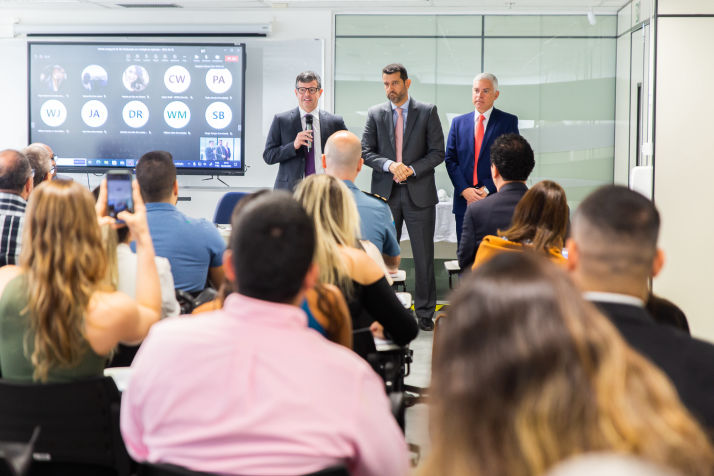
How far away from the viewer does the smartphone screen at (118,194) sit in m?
2.52

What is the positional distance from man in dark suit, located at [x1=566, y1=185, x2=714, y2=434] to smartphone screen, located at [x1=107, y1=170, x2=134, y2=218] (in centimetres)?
147

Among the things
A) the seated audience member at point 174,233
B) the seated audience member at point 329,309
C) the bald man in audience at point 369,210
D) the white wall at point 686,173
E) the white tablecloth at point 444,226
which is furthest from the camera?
the white tablecloth at point 444,226

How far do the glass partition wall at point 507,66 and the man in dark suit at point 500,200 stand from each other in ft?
13.0

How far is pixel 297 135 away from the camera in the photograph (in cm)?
605

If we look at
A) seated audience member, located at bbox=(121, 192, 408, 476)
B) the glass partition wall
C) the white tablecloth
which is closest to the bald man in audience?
seated audience member, located at bbox=(121, 192, 408, 476)

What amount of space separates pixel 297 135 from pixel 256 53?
7.36ft

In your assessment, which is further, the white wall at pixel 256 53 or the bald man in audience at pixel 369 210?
the white wall at pixel 256 53

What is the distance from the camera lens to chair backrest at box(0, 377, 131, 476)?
192 centimetres

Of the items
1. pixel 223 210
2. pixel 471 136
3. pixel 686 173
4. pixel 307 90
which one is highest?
pixel 307 90

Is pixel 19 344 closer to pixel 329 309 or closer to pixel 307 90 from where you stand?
pixel 329 309

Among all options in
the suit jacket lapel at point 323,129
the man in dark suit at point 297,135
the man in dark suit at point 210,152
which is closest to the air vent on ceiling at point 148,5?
the man in dark suit at point 210,152

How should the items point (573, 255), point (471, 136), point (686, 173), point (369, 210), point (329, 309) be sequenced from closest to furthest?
point (573, 255)
point (329, 309)
point (369, 210)
point (686, 173)
point (471, 136)

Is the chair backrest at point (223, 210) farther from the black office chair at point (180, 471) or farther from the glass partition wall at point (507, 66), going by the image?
the black office chair at point (180, 471)

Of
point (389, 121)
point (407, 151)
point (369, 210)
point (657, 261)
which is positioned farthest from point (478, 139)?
point (657, 261)
